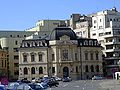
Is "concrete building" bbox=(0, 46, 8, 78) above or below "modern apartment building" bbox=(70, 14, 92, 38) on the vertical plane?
below

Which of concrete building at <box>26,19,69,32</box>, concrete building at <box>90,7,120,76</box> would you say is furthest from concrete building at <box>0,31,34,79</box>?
concrete building at <box>90,7,120,76</box>

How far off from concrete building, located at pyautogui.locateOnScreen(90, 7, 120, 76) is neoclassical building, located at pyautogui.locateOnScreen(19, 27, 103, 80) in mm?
5462

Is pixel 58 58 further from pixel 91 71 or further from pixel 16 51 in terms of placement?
pixel 16 51

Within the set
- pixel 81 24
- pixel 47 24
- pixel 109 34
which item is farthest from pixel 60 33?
pixel 47 24

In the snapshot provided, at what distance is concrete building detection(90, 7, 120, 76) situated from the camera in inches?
5008

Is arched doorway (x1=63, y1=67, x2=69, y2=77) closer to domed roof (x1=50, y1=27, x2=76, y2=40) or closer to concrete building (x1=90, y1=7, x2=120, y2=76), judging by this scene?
domed roof (x1=50, y1=27, x2=76, y2=40)

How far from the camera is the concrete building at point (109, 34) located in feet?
417

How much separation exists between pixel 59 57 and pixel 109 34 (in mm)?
18994

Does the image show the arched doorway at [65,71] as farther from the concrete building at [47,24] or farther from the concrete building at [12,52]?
the concrete building at [47,24]

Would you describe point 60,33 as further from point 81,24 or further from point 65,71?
point 81,24

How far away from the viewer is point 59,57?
4776 inches

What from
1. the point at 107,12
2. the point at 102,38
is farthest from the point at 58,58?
the point at 107,12

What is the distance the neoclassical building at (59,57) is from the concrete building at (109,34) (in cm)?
546

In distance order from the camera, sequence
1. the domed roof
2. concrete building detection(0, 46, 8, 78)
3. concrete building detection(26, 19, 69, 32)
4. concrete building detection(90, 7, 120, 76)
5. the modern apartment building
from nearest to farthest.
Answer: the domed roof
concrete building detection(90, 7, 120, 76)
concrete building detection(0, 46, 8, 78)
the modern apartment building
concrete building detection(26, 19, 69, 32)
